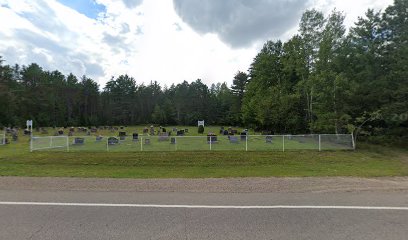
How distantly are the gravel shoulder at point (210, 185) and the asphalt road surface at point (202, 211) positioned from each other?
0.09 feet

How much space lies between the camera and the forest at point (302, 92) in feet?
80.1

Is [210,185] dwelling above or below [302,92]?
below

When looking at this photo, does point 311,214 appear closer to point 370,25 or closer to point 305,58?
point 370,25

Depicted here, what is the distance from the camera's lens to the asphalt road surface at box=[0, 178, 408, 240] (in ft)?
15.8

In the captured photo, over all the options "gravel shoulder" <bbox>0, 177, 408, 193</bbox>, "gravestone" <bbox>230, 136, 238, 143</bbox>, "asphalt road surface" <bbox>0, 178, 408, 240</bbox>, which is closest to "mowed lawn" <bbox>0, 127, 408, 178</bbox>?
"gravel shoulder" <bbox>0, 177, 408, 193</bbox>

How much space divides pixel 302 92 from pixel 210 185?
→ 35.9 metres

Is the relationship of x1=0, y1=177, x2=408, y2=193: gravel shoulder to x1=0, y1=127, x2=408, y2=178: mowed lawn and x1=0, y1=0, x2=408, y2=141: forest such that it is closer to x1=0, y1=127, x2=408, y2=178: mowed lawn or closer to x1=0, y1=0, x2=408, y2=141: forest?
x1=0, y1=127, x2=408, y2=178: mowed lawn

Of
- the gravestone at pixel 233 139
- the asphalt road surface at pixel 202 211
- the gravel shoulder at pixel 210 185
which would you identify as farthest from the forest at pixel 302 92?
the asphalt road surface at pixel 202 211

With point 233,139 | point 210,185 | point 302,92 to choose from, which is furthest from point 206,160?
point 302,92

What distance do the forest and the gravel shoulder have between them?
13.9 meters

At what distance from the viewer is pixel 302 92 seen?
137ft

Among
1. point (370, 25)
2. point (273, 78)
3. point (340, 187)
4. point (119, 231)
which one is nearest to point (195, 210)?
point (119, 231)

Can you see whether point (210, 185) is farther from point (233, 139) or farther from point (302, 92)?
point (302, 92)

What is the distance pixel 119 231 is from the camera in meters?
4.89
